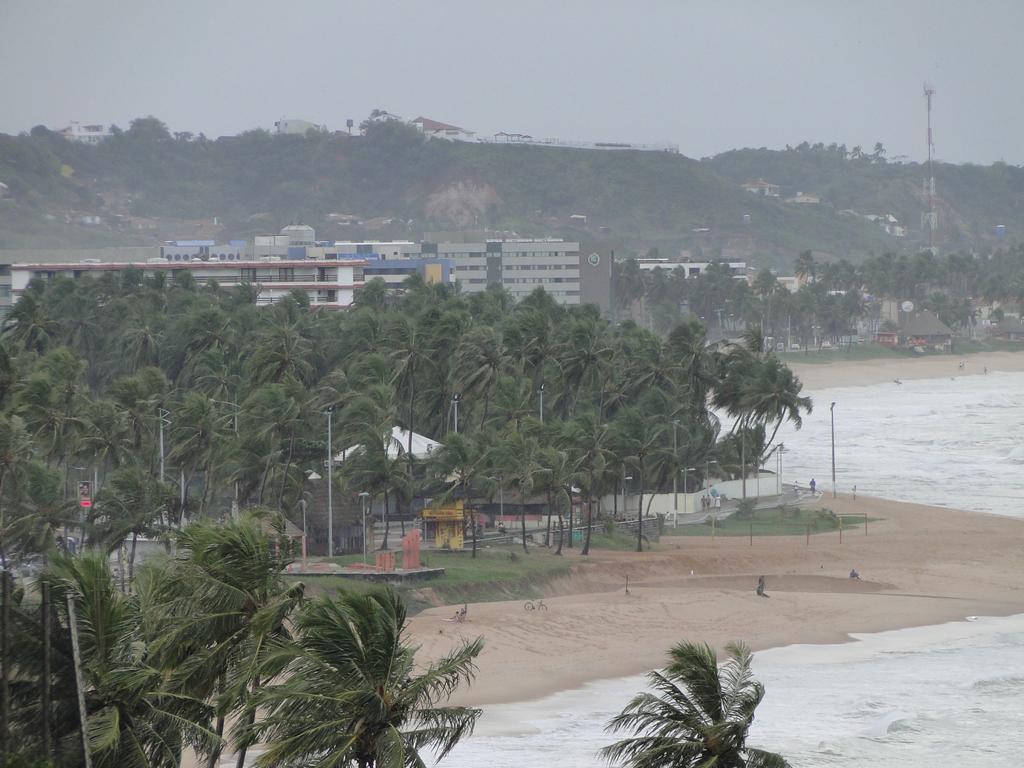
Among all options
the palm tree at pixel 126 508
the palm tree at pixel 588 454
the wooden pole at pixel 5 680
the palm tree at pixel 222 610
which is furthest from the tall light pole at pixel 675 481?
the wooden pole at pixel 5 680

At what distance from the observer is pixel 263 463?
179 feet

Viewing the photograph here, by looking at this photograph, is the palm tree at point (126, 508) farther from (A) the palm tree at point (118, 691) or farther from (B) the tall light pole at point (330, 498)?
(A) the palm tree at point (118, 691)

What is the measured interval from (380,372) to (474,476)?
12.5 meters

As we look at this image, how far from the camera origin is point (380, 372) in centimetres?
6769

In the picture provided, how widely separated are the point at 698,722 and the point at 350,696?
392 centimetres

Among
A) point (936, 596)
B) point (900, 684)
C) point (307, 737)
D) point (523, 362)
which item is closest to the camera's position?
point (307, 737)

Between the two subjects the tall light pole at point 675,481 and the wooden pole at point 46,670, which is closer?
the wooden pole at point 46,670

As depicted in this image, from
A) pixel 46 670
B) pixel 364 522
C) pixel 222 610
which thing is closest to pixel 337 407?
pixel 364 522

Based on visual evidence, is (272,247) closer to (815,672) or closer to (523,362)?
(523,362)

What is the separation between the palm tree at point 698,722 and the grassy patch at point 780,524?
165 feet

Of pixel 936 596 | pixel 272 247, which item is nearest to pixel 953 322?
pixel 272 247

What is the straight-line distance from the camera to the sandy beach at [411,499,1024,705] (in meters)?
42.8

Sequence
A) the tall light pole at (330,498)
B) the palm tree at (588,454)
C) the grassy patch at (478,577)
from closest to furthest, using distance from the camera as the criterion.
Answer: the grassy patch at (478,577) → the tall light pole at (330,498) → the palm tree at (588,454)

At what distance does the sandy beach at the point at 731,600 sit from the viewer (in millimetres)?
42812
